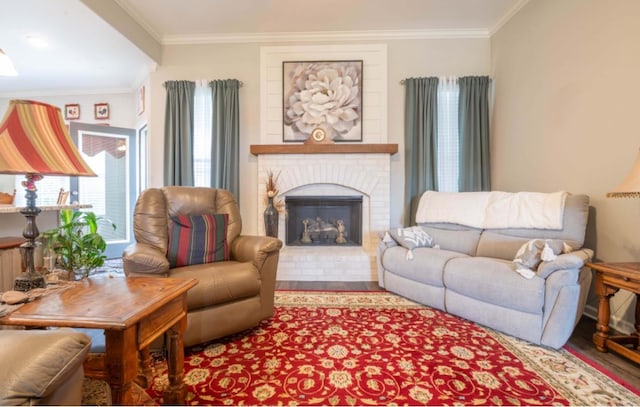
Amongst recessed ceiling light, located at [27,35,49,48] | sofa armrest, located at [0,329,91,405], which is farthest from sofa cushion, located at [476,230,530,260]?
recessed ceiling light, located at [27,35,49,48]

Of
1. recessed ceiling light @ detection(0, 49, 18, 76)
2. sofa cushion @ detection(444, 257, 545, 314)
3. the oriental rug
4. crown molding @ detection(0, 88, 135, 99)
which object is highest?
crown molding @ detection(0, 88, 135, 99)

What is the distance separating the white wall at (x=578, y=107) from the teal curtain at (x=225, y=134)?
3.27 metres

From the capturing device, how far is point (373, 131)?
367cm

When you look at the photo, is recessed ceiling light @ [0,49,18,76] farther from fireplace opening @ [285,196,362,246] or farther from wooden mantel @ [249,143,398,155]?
fireplace opening @ [285,196,362,246]

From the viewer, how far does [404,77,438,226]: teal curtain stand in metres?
3.51

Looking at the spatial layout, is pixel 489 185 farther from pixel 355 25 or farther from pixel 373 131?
pixel 355 25

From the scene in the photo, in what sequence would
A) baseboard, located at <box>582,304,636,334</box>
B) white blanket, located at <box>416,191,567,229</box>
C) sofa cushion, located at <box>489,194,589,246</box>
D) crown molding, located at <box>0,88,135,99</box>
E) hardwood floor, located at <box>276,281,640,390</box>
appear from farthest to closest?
crown molding, located at <box>0,88,135,99</box> < white blanket, located at <box>416,191,567,229</box> < sofa cushion, located at <box>489,194,589,246</box> < baseboard, located at <box>582,304,636,334</box> < hardwood floor, located at <box>276,281,640,390</box>

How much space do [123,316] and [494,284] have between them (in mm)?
2179

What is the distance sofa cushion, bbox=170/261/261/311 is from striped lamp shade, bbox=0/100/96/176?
91 cm

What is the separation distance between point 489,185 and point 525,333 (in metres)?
2.05

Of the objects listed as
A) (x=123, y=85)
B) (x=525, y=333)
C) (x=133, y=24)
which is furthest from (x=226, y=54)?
(x=525, y=333)

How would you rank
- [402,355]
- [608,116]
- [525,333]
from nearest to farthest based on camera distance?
[402,355]
[525,333]
[608,116]

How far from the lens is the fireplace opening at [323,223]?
3.79 metres

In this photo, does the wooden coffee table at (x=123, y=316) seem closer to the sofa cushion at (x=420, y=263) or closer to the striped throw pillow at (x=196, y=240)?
the striped throw pillow at (x=196, y=240)
